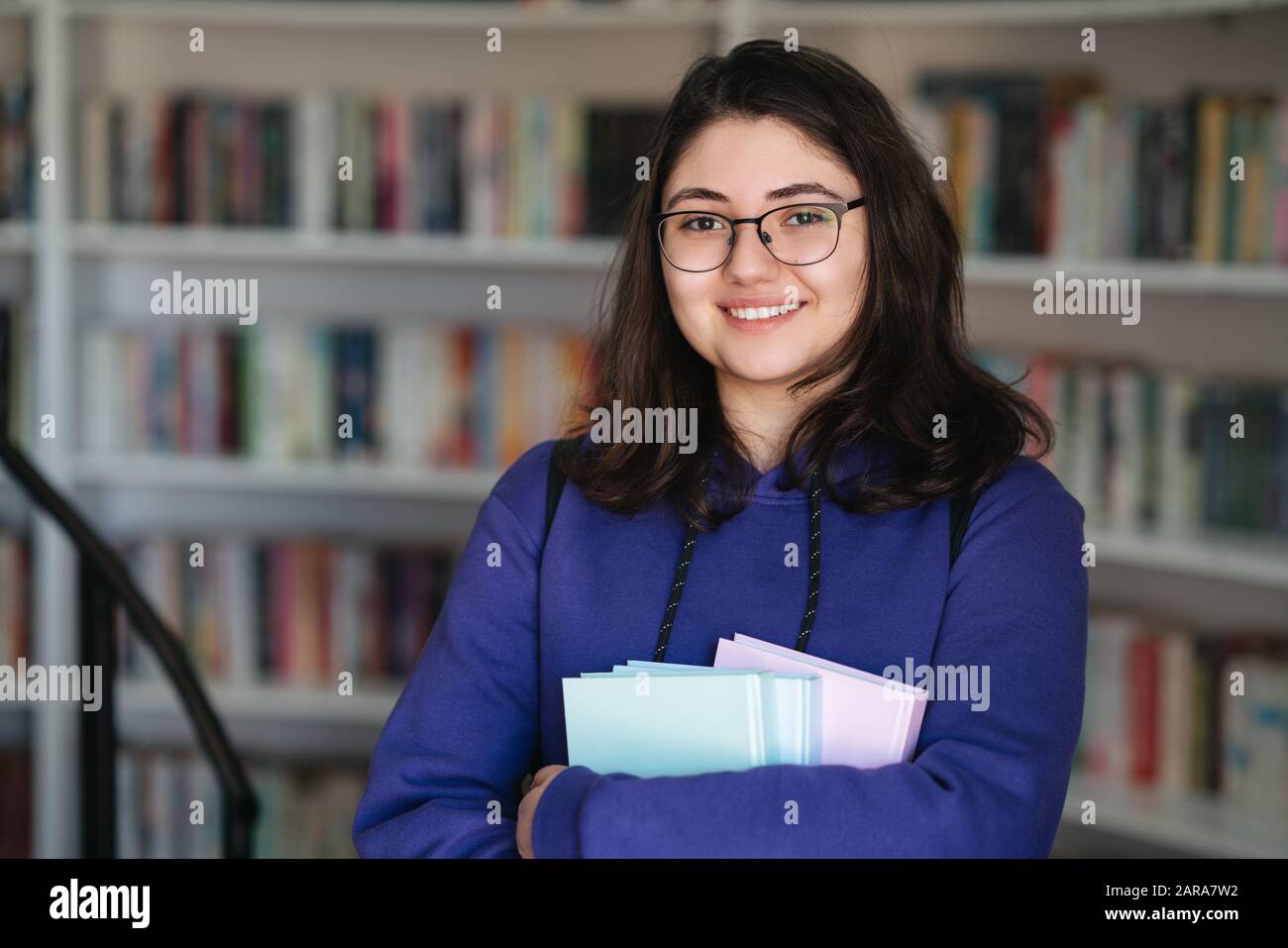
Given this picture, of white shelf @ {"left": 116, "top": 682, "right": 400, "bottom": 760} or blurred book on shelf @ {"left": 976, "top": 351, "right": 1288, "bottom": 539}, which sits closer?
blurred book on shelf @ {"left": 976, "top": 351, "right": 1288, "bottom": 539}

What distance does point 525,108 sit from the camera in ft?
8.52

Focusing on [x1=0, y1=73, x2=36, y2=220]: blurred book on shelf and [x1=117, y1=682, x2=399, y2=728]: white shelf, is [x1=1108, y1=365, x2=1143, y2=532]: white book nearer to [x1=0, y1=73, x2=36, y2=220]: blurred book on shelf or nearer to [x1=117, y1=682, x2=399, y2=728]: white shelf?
[x1=117, y1=682, x2=399, y2=728]: white shelf

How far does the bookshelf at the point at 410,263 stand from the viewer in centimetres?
236

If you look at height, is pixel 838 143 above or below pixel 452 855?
above

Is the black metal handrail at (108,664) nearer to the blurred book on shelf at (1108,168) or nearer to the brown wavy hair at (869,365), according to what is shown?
the brown wavy hair at (869,365)

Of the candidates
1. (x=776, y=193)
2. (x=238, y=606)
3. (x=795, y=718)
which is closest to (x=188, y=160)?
(x=238, y=606)

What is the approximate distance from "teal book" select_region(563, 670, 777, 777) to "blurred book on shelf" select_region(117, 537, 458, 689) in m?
1.61

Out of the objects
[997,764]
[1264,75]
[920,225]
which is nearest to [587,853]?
[997,764]

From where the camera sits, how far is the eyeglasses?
1234 mm

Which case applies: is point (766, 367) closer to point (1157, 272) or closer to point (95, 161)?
point (1157, 272)

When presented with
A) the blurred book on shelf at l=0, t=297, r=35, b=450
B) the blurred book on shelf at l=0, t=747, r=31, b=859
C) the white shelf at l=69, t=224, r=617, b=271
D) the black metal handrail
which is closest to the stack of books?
the black metal handrail

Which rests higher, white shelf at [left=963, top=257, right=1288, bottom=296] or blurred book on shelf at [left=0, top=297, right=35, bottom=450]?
white shelf at [left=963, top=257, right=1288, bottom=296]
